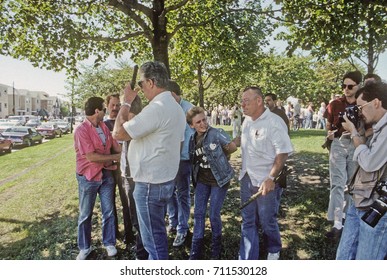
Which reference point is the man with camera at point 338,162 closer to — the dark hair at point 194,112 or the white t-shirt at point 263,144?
the white t-shirt at point 263,144

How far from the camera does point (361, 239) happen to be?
7.80 feet

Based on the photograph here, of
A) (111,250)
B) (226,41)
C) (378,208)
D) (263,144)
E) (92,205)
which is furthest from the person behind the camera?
(226,41)

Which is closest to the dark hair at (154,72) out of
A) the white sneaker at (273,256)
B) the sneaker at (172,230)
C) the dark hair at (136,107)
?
the dark hair at (136,107)

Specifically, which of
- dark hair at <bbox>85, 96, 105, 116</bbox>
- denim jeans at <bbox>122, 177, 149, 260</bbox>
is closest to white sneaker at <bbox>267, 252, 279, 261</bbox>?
denim jeans at <bbox>122, 177, 149, 260</bbox>

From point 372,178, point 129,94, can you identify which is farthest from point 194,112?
point 372,178

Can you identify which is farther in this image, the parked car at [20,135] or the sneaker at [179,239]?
the parked car at [20,135]

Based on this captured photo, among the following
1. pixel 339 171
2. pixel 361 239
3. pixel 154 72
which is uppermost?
pixel 154 72

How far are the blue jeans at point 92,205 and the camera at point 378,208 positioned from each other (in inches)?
111

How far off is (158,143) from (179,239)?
1998 millimetres

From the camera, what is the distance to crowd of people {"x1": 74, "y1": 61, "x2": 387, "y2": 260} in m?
2.35

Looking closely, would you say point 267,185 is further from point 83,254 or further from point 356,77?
point 83,254

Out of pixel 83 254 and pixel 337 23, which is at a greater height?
pixel 337 23

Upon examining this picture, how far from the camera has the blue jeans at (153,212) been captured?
2.69 metres

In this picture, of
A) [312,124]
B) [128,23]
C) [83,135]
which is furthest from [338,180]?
[312,124]
